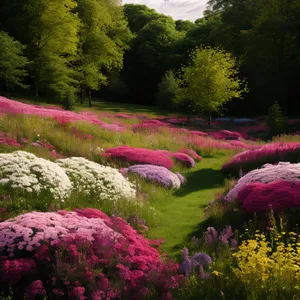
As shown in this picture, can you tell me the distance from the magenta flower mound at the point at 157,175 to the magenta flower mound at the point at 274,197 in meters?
4.15

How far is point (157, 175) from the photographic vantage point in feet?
42.5

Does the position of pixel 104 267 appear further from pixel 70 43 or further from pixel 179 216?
pixel 70 43

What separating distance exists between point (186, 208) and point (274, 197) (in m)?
3.27

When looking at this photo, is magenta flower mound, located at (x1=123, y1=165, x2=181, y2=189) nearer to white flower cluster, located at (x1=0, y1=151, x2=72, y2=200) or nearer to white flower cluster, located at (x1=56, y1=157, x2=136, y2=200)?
white flower cluster, located at (x1=56, y1=157, x2=136, y2=200)

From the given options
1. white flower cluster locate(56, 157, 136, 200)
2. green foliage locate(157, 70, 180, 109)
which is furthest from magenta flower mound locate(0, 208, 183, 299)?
green foliage locate(157, 70, 180, 109)

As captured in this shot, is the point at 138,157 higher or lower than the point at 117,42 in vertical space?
lower

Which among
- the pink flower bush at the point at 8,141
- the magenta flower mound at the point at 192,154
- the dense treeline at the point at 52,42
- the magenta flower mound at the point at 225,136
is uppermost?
the dense treeline at the point at 52,42

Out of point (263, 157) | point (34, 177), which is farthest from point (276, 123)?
point (34, 177)

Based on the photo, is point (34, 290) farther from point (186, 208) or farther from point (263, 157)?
point (263, 157)

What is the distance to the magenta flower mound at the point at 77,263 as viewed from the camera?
520 centimetres

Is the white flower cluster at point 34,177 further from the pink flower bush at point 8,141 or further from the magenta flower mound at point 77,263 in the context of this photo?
the pink flower bush at point 8,141

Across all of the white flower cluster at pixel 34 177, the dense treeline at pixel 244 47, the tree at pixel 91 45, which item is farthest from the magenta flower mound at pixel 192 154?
the tree at pixel 91 45

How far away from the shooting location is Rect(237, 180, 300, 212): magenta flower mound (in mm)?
7883

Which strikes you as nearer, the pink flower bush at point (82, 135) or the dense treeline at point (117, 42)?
the pink flower bush at point (82, 135)
